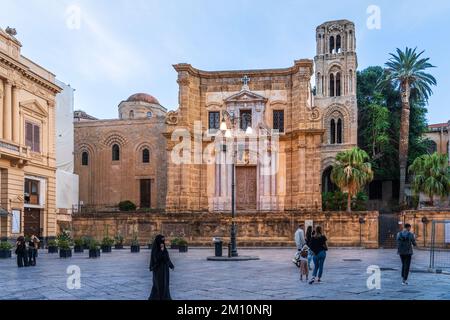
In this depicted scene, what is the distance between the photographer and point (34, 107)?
3469cm

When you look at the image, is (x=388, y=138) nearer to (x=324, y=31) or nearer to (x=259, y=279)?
(x=324, y=31)

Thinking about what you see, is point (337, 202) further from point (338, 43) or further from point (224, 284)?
point (224, 284)

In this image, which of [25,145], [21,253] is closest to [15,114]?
[25,145]

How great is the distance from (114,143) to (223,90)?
46.2ft

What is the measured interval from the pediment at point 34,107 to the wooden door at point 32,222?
6086mm

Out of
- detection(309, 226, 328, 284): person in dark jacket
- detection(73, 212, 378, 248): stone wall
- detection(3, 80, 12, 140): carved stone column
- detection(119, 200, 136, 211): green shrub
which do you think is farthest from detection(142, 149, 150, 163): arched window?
detection(309, 226, 328, 284): person in dark jacket

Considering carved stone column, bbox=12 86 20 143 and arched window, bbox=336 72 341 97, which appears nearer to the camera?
carved stone column, bbox=12 86 20 143

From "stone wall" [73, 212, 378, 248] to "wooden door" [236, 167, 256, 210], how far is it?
4.54 meters

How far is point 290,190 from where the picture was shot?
134 feet

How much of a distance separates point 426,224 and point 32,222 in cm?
2374

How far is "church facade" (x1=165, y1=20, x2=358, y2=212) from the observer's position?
4019cm

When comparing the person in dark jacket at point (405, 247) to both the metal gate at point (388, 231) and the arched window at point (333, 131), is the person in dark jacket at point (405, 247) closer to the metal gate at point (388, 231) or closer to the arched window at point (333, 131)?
the metal gate at point (388, 231)

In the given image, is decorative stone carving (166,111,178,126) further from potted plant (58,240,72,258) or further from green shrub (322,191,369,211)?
potted plant (58,240,72,258)

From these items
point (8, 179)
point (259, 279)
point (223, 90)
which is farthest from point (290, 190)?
point (259, 279)
